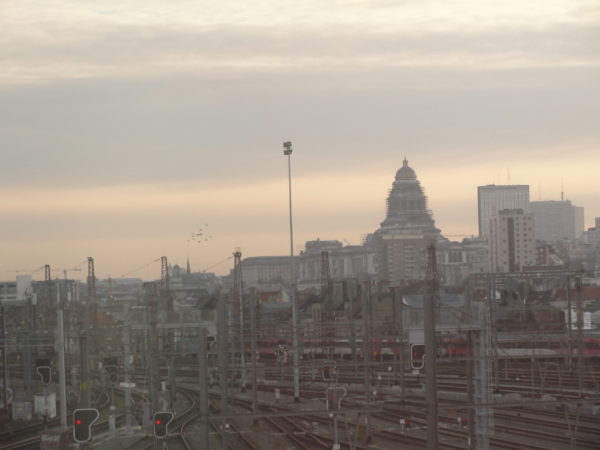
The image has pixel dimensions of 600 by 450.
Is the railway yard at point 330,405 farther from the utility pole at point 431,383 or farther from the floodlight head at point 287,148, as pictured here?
the floodlight head at point 287,148

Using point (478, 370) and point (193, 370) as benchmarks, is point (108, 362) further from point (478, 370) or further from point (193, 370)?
point (478, 370)

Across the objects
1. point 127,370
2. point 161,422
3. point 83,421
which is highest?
point 83,421

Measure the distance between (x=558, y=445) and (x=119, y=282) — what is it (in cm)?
10283

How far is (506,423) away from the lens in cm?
2158

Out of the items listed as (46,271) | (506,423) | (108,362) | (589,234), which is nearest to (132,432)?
(506,423)

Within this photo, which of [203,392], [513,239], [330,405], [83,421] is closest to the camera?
[203,392]

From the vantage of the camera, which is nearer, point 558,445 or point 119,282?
point 558,445

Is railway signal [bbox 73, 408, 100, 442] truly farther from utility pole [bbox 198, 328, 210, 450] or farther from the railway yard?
utility pole [bbox 198, 328, 210, 450]

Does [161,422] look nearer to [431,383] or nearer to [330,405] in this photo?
[431,383]

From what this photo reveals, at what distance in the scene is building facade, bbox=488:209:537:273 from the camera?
145500 millimetres

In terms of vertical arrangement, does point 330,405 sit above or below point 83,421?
below

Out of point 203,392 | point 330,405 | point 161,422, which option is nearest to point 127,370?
point 330,405

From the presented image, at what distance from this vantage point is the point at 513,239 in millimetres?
148875

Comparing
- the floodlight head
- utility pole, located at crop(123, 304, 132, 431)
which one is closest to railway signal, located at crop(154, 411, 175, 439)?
utility pole, located at crop(123, 304, 132, 431)
